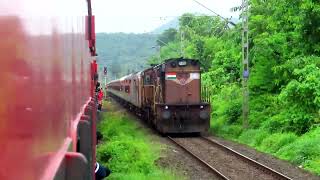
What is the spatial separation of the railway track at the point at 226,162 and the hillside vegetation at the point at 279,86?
1.24 metres

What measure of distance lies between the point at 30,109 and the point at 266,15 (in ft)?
80.4

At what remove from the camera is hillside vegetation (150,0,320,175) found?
715 inches

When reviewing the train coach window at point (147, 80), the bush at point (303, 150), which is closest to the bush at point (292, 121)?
the bush at point (303, 150)

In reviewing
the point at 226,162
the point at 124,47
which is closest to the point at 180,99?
the point at 226,162

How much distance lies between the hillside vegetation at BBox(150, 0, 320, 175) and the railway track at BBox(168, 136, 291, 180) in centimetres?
124

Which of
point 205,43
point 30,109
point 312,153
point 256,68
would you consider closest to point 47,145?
point 30,109

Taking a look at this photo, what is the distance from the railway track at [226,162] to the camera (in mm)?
12891

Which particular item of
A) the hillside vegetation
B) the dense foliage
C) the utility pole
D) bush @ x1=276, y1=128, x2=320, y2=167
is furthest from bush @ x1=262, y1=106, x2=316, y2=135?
the dense foliage

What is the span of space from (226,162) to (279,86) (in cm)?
975

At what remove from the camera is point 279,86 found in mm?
24188

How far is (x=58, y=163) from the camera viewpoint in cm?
210

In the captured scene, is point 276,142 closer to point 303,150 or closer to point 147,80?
point 303,150

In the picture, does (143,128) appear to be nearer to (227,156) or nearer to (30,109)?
(227,156)

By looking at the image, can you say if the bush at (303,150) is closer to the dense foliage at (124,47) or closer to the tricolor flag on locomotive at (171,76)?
the tricolor flag on locomotive at (171,76)
